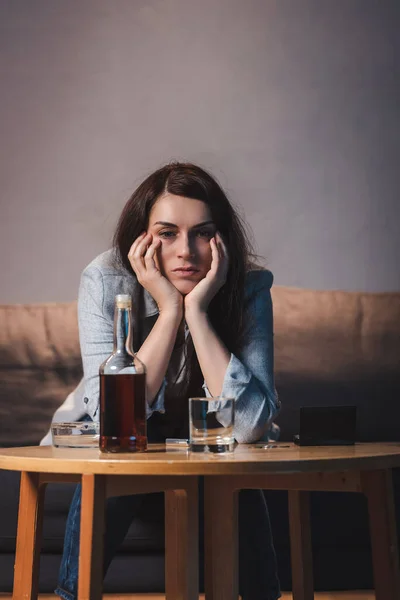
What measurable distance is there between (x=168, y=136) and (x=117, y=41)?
41cm

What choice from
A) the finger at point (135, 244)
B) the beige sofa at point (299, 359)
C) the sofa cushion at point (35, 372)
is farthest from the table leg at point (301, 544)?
the sofa cushion at point (35, 372)

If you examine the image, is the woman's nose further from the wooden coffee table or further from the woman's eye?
the wooden coffee table

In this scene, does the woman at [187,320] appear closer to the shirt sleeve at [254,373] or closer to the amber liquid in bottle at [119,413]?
the shirt sleeve at [254,373]

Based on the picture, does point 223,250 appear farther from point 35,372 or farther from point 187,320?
point 35,372

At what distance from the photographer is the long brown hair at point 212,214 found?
1725mm

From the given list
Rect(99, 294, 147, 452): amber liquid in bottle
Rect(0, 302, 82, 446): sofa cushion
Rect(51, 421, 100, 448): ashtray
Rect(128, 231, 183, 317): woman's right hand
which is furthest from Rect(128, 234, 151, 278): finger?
Rect(0, 302, 82, 446): sofa cushion

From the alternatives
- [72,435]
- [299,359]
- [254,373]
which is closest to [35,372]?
[299,359]

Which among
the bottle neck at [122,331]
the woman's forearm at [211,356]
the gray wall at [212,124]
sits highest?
the gray wall at [212,124]

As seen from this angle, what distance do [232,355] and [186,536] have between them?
0.42m

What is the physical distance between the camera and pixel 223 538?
1.05m

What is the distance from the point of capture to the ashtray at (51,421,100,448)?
3.98ft

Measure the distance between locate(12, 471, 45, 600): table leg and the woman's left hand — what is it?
526mm

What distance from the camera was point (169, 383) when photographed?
64.7 inches

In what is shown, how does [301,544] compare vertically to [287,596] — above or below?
above
